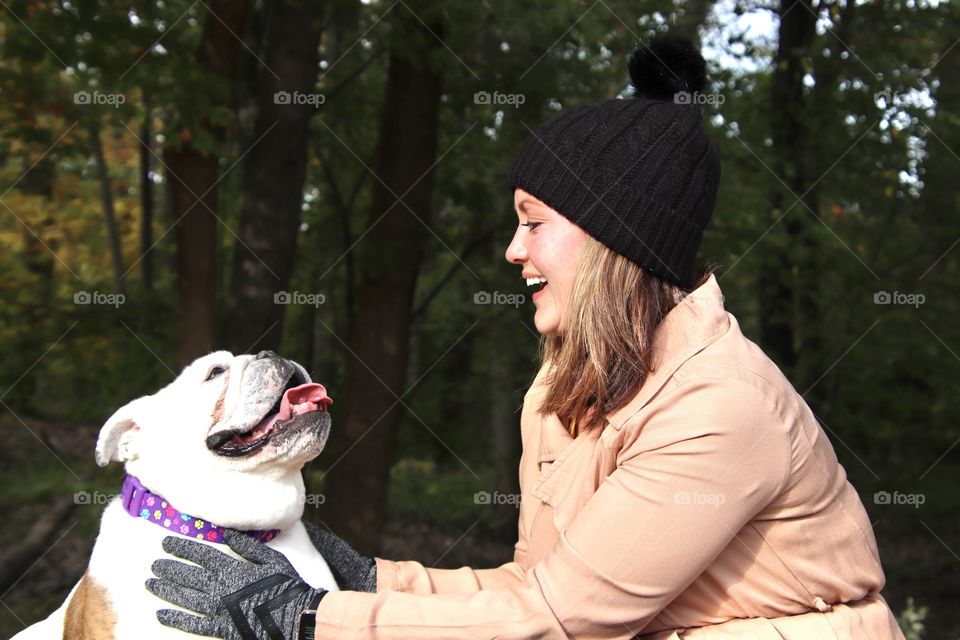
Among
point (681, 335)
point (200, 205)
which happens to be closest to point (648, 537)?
point (681, 335)

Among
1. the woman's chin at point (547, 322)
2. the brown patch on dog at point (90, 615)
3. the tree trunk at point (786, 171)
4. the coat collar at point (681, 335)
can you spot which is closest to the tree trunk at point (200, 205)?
the brown patch on dog at point (90, 615)

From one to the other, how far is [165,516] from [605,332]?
4.09 ft

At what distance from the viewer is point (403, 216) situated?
275 inches

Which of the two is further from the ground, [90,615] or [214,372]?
[214,372]

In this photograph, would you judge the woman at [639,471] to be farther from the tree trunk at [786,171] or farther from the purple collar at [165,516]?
the tree trunk at [786,171]

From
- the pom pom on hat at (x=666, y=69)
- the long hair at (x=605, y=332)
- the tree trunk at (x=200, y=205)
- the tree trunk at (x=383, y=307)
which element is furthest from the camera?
the tree trunk at (x=383, y=307)

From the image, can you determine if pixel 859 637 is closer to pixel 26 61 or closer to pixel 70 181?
pixel 26 61

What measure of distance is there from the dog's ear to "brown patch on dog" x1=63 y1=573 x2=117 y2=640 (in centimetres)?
33

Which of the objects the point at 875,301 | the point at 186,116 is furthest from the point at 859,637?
the point at 875,301

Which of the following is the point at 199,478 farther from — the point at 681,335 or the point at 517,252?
the point at 681,335

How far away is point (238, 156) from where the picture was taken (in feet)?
21.9

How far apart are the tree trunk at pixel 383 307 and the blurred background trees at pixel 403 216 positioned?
0.02 m

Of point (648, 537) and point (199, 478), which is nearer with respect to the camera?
point (648, 537)

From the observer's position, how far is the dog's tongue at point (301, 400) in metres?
2.64
